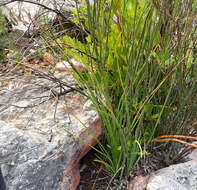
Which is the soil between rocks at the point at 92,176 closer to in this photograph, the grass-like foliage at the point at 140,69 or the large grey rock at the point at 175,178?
the grass-like foliage at the point at 140,69

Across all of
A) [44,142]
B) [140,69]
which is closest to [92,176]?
[44,142]

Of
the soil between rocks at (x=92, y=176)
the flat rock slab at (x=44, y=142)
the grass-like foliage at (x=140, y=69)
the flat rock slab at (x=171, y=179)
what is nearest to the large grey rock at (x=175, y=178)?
the flat rock slab at (x=171, y=179)

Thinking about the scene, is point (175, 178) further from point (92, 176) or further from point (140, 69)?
point (140, 69)

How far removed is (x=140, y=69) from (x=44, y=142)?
562mm

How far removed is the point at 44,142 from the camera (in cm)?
112

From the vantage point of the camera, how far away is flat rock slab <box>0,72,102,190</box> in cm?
102

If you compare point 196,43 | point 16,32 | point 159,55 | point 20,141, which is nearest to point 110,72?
point 159,55

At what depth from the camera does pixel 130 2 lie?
3.71 feet

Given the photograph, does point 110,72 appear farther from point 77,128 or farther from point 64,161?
point 64,161

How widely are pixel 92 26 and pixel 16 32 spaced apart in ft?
5.97

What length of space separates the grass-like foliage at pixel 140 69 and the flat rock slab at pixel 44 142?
0.16m

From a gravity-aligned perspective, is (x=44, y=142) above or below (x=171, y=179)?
above

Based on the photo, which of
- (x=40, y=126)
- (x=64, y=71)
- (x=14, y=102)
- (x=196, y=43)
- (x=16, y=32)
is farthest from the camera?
(x=16, y=32)

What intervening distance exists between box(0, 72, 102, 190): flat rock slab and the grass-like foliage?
162mm
